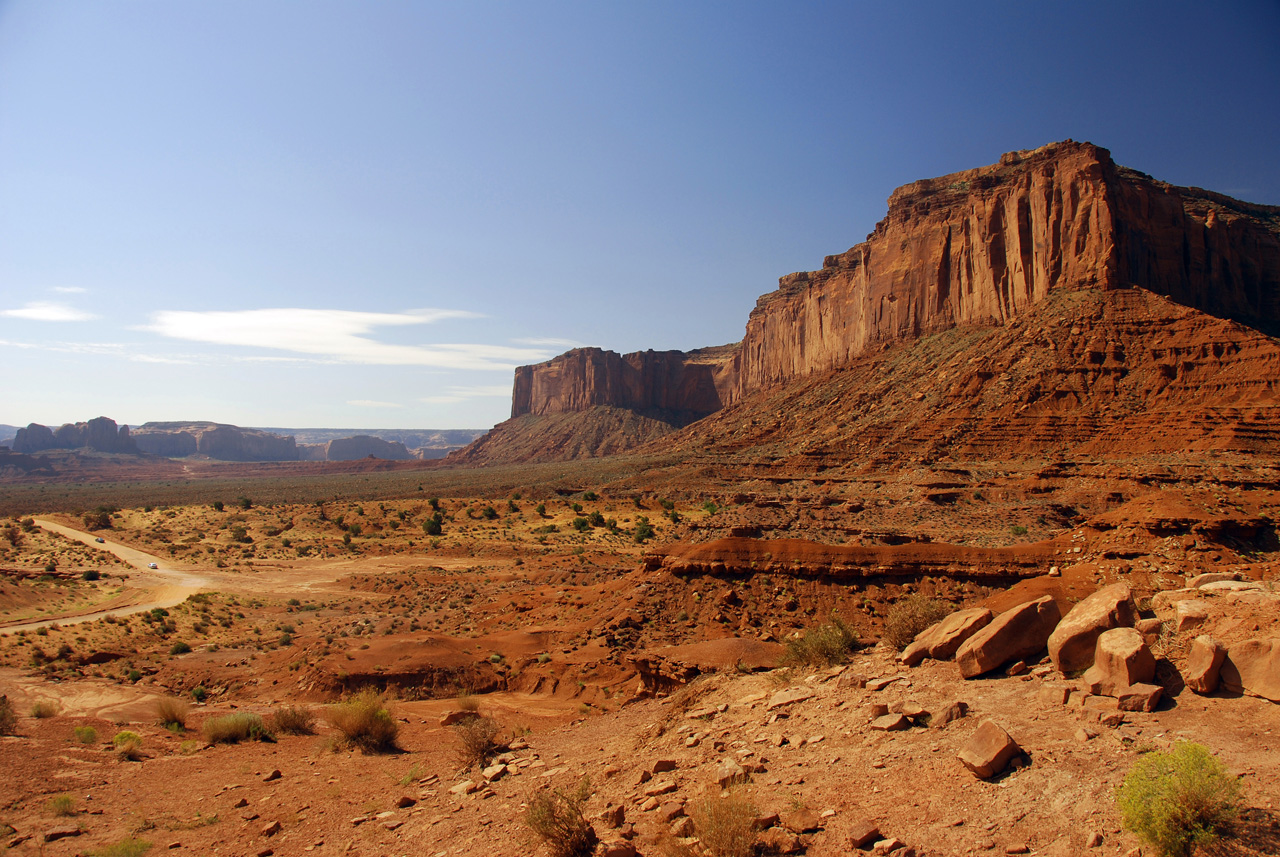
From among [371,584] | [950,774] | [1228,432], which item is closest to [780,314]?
[1228,432]

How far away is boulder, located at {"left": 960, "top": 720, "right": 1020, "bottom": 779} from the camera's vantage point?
625cm

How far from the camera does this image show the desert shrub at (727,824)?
5.77 metres

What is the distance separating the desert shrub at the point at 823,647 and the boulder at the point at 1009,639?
2.53 meters

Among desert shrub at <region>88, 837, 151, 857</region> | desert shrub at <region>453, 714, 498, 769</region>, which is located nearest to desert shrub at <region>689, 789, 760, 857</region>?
desert shrub at <region>453, 714, 498, 769</region>

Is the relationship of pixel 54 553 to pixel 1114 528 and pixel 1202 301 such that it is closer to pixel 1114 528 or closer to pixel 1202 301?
pixel 1114 528

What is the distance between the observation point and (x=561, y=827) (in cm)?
678

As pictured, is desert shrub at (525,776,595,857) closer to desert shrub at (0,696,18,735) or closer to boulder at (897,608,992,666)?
boulder at (897,608,992,666)

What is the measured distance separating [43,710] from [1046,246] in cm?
7222

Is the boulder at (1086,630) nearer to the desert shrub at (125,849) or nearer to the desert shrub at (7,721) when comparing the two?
the desert shrub at (125,849)

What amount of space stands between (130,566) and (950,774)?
4678 cm

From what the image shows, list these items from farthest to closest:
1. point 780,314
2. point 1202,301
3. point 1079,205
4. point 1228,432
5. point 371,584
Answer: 1. point 780,314
2. point 1202,301
3. point 1079,205
4. point 1228,432
5. point 371,584

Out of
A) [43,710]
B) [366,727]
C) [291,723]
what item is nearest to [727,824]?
[366,727]

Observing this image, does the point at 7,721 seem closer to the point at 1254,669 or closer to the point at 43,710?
the point at 43,710

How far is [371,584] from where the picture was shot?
33438 mm
